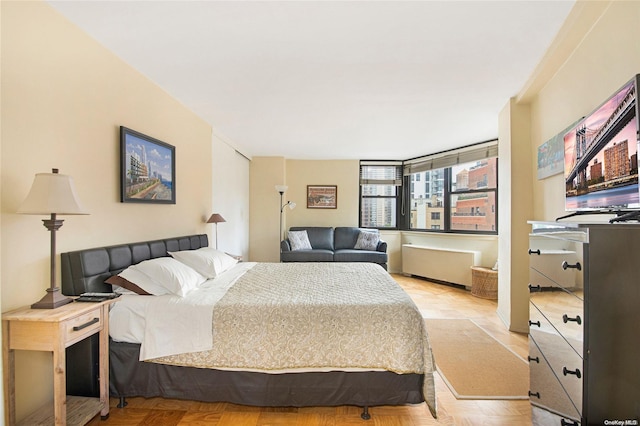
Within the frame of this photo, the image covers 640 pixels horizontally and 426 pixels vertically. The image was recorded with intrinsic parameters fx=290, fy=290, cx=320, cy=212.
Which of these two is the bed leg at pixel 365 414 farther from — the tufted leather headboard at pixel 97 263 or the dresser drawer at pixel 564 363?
the tufted leather headboard at pixel 97 263

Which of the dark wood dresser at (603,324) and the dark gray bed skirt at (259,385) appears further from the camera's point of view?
the dark gray bed skirt at (259,385)

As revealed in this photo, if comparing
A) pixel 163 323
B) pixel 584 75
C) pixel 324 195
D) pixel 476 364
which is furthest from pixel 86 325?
pixel 324 195

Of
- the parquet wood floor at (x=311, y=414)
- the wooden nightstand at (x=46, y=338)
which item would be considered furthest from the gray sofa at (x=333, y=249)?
A: the wooden nightstand at (x=46, y=338)

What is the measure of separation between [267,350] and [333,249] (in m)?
4.12

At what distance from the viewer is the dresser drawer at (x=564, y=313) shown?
1135 millimetres

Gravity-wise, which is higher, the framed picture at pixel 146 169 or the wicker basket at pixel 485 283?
the framed picture at pixel 146 169

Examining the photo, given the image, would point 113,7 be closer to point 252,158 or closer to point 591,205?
point 591,205

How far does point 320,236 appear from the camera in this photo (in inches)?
236

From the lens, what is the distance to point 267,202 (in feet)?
19.9

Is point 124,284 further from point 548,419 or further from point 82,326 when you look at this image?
point 548,419

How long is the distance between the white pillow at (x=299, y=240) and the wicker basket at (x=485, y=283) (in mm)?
2922

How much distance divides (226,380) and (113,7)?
239 centimetres

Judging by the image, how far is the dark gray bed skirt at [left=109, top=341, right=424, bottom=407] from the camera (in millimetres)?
1803

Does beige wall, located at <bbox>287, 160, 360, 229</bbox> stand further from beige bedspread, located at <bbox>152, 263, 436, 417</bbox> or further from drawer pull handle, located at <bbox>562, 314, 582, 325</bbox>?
drawer pull handle, located at <bbox>562, 314, 582, 325</bbox>
